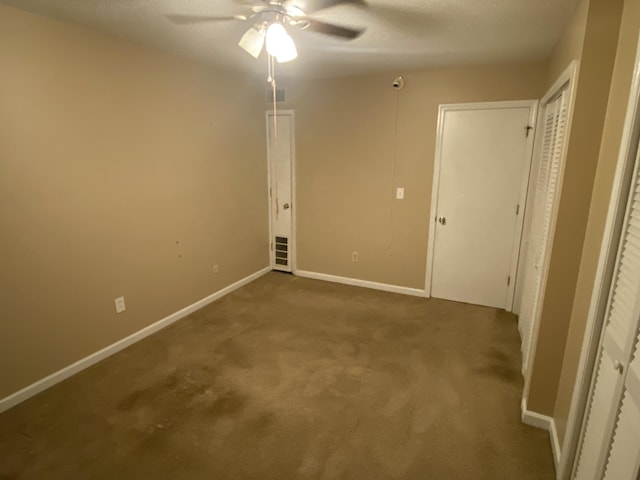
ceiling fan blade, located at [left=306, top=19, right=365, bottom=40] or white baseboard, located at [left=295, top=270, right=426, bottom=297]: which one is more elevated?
ceiling fan blade, located at [left=306, top=19, right=365, bottom=40]

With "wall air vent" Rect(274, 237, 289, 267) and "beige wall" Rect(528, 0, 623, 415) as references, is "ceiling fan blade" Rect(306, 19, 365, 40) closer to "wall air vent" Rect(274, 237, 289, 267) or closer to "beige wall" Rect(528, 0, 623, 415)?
"beige wall" Rect(528, 0, 623, 415)

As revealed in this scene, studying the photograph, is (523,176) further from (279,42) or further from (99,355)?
(99,355)

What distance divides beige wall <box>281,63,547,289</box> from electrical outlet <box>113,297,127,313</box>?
2.14 metres

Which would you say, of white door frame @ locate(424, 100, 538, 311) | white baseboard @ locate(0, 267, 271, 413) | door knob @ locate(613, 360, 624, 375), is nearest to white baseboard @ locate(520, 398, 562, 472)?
door knob @ locate(613, 360, 624, 375)

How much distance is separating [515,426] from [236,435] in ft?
5.27

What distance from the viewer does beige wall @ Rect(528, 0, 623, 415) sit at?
1.58 metres

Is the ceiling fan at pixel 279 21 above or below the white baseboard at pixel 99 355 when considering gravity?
above

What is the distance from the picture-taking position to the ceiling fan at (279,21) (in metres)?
1.91

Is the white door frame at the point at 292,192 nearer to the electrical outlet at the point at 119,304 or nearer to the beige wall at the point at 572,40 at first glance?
the electrical outlet at the point at 119,304

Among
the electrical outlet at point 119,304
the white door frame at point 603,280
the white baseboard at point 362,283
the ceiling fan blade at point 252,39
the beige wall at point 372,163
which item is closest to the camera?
the white door frame at point 603,280

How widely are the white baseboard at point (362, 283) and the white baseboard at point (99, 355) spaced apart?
1.00 m

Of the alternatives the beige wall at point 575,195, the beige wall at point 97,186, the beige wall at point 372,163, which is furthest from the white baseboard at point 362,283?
the beige wall at point 575,195

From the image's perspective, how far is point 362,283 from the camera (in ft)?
13.8

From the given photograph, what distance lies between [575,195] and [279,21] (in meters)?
1.84
